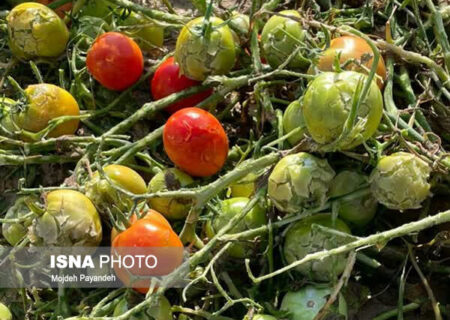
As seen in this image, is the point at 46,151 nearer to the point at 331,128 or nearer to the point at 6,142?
the point at 6,142

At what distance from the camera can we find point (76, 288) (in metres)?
1.98

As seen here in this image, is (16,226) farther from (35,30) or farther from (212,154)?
(35,30)

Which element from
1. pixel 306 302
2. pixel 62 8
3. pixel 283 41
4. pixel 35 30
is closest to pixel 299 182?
pixel 306 302

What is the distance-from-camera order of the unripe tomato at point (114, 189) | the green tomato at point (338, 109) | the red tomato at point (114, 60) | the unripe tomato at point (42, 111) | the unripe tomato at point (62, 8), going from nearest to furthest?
the green tomato at point (338, 109) < the unripe tomato at point (114, 189) < the unripe tomato at point (42, 111) < the red tomato at point (114, 60) < the unripe tomato at point (62, 8)

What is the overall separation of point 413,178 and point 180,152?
60 centimetres

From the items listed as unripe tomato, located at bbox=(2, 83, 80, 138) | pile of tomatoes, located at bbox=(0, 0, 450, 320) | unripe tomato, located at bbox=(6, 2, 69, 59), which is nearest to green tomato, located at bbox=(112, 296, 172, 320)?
pile of tomatoes, located at bbox=(0, 0, 450, 320)

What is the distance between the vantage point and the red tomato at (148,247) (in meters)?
1.76

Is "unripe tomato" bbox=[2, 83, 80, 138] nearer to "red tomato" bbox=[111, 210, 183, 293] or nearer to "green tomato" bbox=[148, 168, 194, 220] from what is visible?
"green tomato" bbox=[148, 168, 194, 220]

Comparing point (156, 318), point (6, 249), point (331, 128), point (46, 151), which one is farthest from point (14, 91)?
point (331, 128)

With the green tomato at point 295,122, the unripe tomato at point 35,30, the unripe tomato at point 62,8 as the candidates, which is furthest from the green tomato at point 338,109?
the unripe tomato at point 62,8

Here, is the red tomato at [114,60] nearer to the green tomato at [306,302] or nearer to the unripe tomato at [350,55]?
the unripe tomato at [350,55]

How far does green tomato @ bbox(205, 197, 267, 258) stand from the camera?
6.08 feet

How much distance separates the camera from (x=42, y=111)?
7.10 feet

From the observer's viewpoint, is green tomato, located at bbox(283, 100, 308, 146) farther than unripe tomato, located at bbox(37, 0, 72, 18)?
No
